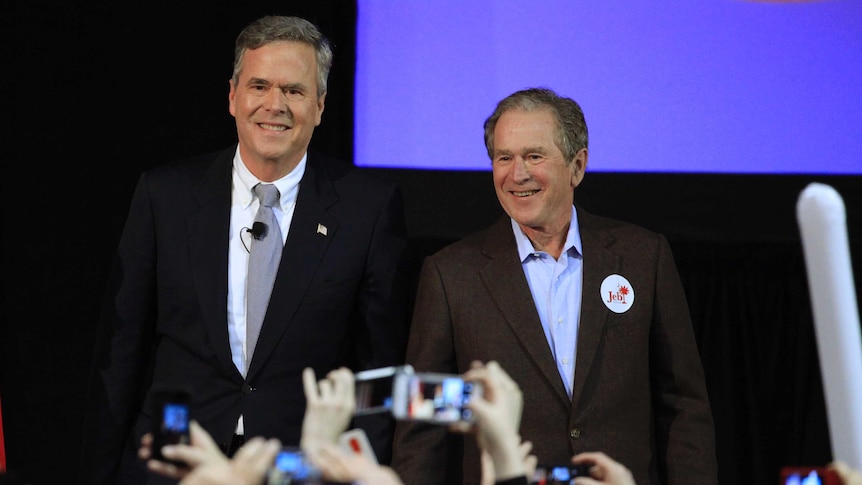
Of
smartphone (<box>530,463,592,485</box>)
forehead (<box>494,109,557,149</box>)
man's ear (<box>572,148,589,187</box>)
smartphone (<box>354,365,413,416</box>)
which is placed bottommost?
smartphone (<box>530,463,592,485</box>)

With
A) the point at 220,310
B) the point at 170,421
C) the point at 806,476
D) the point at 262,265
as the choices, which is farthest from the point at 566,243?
the point at 170,421

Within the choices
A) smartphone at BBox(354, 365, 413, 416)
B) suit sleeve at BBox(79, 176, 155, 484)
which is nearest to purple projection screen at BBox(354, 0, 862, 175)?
suit sleeve at BBox(79, 176, 155, 484)

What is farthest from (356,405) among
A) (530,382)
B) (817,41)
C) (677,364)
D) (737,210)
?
(817,41)

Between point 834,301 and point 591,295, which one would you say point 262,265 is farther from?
point 834,301

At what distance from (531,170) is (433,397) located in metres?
1.43

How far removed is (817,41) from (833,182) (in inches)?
21.0

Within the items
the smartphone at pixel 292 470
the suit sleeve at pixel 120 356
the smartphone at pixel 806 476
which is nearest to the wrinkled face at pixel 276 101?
the suit sleeve at pixel 120 356

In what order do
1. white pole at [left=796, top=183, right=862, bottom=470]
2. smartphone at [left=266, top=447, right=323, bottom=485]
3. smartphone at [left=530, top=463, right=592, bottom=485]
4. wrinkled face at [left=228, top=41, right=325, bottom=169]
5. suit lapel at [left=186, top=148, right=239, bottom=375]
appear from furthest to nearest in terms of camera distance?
1. wrinkled face at [left=228, top=41, right=325, bottom=169]
2. suit lapel at [left=186, top=148, right=239, bottom=375]
3. smartphone at [left=530, top=463, right=592, bottom=485]
4. smartphone at [left=266, top=447, right=323, bottom=485]
5. white pole at [left=796, top=183, right=862, bottom=470]

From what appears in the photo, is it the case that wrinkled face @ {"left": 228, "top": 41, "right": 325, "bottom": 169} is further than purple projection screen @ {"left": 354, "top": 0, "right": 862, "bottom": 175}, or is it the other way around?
purple projection screen @ {"left": 354, "top": 0, "right": 862, "bottom": 175}

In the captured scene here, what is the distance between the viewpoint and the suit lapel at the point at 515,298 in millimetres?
3105

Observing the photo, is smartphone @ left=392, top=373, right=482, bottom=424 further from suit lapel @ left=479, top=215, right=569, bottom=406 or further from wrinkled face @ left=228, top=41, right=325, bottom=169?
wrinkled face @ left=228, top=41, right=325, bottom=169

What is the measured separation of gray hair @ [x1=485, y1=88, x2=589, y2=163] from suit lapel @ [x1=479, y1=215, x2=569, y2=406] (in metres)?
0.27

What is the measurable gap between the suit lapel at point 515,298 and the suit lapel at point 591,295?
0.07 m

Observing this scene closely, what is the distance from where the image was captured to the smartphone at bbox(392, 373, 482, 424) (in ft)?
6.19
